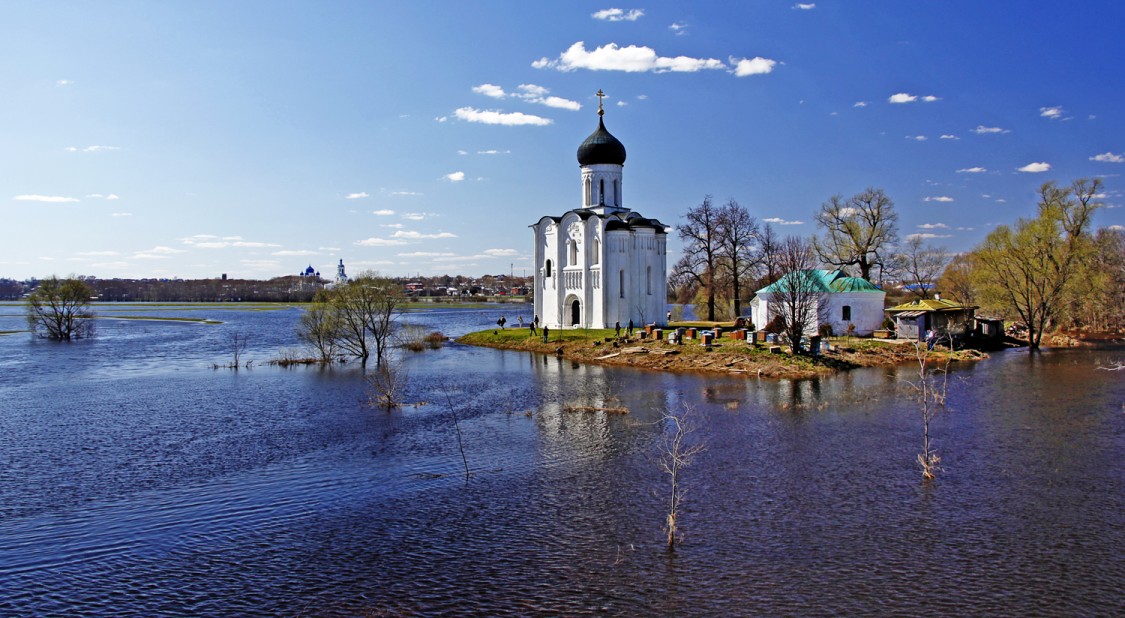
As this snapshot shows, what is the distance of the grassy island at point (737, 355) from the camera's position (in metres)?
30.8

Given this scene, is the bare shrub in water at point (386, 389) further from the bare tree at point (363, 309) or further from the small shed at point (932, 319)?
the small shed at point (932, 319)

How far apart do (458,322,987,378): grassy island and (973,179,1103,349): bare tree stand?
9.40 metres

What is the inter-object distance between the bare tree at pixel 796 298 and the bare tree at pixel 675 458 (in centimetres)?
1128

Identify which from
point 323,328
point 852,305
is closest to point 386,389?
point 323,328

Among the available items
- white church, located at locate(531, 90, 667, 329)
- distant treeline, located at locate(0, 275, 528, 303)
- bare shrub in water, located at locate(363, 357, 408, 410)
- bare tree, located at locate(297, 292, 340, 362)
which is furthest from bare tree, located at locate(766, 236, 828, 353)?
distant treeline, located at locate(0, 275, 528, 303)

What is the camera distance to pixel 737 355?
32.4 m

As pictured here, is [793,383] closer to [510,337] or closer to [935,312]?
[935,312]

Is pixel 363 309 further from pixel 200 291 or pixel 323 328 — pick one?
pixel 200 291

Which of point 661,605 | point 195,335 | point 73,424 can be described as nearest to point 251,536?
point 661,605

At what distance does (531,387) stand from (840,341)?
15967 millimetres

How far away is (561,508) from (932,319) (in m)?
31.1

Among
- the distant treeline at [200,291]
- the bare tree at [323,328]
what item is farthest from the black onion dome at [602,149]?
the distant treeline at [200,291]

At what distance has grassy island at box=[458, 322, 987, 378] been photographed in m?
30.8

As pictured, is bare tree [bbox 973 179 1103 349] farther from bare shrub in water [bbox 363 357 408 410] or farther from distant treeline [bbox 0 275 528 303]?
distant treeline [bbox 0 275 528 303]
